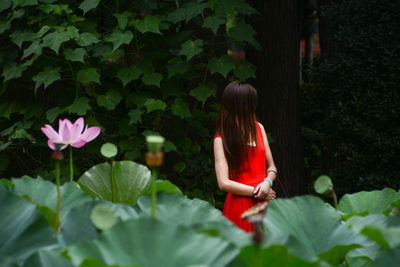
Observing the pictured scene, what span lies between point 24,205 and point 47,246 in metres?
0.08

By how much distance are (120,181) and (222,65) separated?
8.72 ft

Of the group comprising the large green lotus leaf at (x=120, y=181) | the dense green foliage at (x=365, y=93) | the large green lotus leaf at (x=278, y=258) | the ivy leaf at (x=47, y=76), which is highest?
the large green lotus leaf at (x=278, y=258)

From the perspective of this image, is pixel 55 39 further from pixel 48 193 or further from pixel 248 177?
pixel 48 193

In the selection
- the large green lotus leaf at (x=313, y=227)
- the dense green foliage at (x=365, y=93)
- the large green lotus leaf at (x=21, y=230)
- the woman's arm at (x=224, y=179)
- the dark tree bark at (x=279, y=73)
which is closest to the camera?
the large green lotus leaf at (x=21, y=230)

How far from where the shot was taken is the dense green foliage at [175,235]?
0.70m

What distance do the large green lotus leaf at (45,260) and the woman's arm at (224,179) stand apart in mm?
2052

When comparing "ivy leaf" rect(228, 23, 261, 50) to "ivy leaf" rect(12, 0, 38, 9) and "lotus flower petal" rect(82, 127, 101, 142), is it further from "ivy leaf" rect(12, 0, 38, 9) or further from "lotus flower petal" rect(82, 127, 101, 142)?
"lotus flower petal" rect(82, 127, 101, 142)

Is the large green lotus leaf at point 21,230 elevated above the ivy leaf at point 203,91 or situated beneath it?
elevated above

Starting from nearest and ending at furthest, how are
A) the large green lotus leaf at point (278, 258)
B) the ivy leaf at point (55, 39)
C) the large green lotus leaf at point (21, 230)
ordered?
the large green lotus leaf at point (278, 258)
the large green lotus leaf at point (21, 230)
the ivy leaf at point (55, 39)

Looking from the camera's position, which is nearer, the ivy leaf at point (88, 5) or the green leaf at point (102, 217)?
the green leaf at point (102, 217)

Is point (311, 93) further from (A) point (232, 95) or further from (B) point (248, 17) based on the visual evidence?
(A) point (232, 95)

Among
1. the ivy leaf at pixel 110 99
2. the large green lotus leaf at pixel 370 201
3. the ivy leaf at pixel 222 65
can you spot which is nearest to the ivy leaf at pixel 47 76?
the ivy leaf at pixel 110 99

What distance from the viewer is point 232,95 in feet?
9.36

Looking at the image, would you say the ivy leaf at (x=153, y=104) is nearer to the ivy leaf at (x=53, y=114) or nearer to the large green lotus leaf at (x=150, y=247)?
the ivy leaf at (x=53, y=114)
